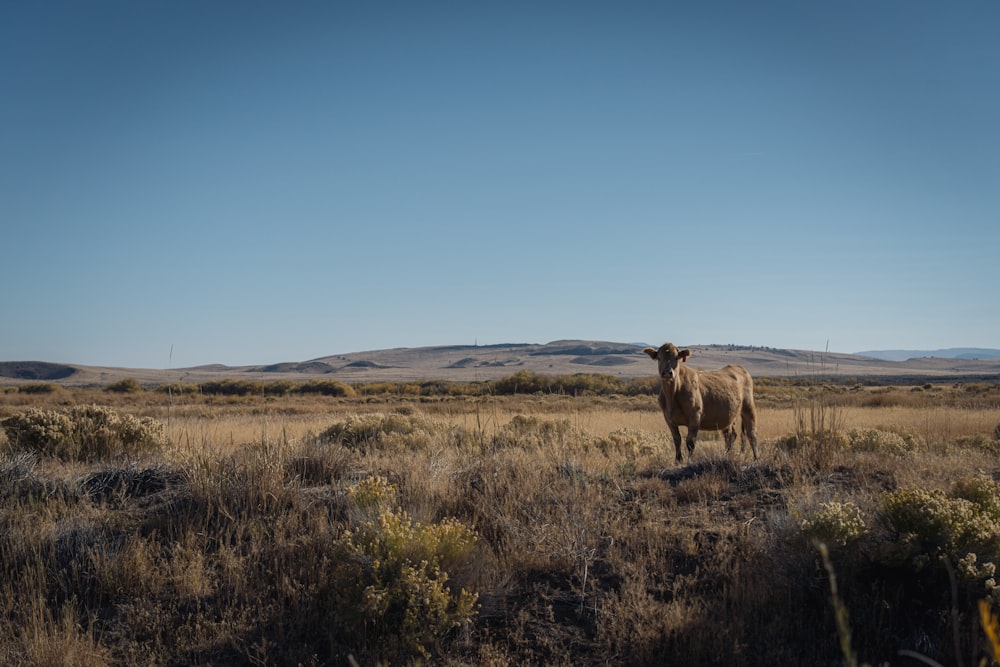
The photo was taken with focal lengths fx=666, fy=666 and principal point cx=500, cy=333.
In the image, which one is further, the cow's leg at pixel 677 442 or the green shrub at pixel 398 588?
the cow's leg at pixel 677 442

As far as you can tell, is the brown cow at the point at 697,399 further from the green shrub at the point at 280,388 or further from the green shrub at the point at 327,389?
the green shrub at the point at 280,388

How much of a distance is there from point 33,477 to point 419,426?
7.25 m

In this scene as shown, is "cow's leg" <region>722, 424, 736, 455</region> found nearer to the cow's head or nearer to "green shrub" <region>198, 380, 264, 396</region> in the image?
the cow's head

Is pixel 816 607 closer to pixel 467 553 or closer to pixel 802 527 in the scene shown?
pixel 802 527

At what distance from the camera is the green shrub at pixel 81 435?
9797mm

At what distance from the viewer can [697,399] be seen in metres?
11.1

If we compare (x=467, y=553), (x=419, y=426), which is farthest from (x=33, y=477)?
(x=419, y=426)

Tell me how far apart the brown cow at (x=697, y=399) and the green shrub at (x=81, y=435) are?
8.12 meters

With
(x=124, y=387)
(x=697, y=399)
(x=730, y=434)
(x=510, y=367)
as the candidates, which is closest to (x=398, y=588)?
(x=697, y=399)

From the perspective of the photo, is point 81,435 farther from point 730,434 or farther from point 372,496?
point 730,434

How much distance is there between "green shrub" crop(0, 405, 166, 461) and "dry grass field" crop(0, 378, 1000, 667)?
1.69 meters

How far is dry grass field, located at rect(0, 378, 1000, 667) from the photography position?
5.07 m

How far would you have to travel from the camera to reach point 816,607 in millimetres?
5457

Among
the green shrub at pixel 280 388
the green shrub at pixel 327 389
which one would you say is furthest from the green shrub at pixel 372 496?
the green shrub at pixel 280 388
